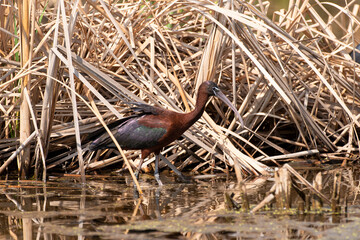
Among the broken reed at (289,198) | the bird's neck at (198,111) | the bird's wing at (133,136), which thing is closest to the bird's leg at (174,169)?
the bird's wing at (133,136)

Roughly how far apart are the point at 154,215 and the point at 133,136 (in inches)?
64.7

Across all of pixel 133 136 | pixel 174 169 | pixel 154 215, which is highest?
pixel 133 136

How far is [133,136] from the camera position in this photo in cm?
548

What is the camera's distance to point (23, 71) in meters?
5.18

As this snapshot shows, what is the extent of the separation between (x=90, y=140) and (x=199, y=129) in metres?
1.15

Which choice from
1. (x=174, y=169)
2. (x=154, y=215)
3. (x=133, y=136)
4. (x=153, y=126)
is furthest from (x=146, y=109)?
(x=154, y=215)

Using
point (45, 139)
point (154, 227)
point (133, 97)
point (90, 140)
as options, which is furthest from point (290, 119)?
point (154, 227)

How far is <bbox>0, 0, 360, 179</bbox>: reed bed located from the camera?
216 inches

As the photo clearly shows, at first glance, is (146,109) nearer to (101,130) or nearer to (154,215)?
(101,130)

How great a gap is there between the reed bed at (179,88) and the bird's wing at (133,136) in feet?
0.83

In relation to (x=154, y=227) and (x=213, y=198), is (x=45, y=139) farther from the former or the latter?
(x=154, y=227)

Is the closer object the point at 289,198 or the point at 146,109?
the point at 289,198

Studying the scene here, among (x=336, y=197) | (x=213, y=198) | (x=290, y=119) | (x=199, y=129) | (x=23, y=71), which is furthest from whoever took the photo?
(x=290, y=119)

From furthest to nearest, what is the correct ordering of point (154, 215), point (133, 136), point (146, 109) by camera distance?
point (133, 136) < point (146, 109) < point (154, 215)
